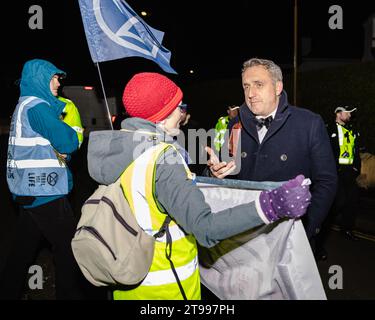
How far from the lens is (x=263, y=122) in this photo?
2.88m

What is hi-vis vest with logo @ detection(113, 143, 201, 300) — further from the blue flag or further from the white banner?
the blue flag

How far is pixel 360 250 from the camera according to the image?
5734 mm

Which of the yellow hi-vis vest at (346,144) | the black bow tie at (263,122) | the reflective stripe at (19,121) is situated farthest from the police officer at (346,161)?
the reflective stripe at (19,121)

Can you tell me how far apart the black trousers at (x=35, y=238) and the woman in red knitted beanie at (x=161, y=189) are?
1371 mm

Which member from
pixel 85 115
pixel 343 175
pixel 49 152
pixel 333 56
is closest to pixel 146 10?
pixel 85 115

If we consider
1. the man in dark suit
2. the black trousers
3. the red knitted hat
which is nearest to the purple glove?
the red knitted hat

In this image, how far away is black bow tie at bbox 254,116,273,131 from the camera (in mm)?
2853

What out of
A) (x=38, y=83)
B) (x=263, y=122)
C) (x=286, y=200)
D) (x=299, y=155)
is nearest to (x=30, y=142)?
(x=38, y=83)

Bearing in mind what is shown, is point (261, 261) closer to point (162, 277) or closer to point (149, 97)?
point (162, 277)

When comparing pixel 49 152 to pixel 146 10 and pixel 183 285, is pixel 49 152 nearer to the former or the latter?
pixel 183 285

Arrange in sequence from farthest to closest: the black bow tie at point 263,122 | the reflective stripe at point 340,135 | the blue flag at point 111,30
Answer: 1. the reflective stripe at point 340,135
2. the blue flag at point 111,30
3. the black bow tie at point 263,122

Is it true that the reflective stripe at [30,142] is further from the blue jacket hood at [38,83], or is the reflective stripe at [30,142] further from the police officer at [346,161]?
the police officer at [346,161]

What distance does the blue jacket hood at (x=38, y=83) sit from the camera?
3346mm

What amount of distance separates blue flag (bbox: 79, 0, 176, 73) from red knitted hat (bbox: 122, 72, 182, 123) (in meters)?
1.96
